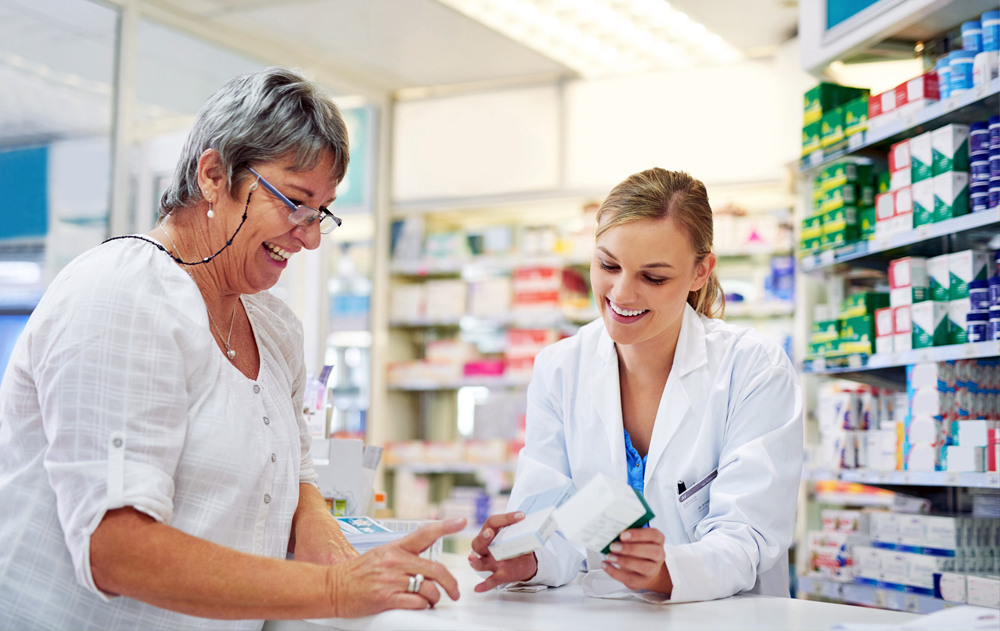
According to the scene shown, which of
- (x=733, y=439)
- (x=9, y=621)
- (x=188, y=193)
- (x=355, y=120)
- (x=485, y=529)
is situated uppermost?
(x=355, y=120)

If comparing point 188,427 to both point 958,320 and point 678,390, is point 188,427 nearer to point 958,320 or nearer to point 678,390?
point 678,390

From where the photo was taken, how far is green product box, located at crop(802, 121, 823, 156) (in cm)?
336

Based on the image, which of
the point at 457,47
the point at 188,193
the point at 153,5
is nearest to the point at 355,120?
the point at 457,47

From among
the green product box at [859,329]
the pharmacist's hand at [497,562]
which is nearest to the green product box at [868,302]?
the green product box at [859,329]

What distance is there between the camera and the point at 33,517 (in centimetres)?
136

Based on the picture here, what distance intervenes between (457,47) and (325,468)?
3.82 m

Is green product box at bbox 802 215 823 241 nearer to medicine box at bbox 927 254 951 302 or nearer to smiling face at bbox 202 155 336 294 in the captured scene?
medicine box at bbox 927 254 951 302

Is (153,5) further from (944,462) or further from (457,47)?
(944,462)

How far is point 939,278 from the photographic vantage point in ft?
9.46

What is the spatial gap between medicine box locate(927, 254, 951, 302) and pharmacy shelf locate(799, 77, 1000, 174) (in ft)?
Answer: 1.43

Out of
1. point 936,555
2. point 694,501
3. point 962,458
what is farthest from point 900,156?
point 694,501

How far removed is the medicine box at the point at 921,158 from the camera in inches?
113

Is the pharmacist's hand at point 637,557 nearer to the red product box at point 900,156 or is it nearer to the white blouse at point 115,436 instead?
the white blouse at point 115,436

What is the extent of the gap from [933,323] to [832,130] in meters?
0.85
